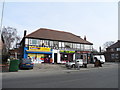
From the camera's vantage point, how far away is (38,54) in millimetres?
28125

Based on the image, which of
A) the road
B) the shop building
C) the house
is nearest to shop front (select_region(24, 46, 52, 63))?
the shop building

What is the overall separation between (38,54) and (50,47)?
11.9 feet

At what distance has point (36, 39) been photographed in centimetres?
2858

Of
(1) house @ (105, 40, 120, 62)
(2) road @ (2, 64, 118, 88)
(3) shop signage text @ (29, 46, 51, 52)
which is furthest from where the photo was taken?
(1) house @ (105, 40, 120, 62)

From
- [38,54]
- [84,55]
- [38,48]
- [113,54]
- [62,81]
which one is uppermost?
[38,48]

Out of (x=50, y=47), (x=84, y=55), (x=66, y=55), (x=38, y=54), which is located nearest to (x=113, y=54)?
(x=84, y=55)

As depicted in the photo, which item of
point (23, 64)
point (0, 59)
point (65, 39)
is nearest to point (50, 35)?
point (65, 39)

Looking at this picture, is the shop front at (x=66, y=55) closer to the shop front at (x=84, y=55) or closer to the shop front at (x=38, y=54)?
the shop front at (x=84, y=55)

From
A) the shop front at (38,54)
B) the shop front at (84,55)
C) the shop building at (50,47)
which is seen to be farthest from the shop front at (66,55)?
the shop front at (38,54)

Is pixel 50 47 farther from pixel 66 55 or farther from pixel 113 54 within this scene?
pixel 113 54

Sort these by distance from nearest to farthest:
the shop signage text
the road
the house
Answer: the road, the shop signage text, the house

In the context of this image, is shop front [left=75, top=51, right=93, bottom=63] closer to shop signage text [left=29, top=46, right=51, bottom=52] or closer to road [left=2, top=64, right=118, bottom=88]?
shop signage text [left=29, top=46, right=51, bottom=52]

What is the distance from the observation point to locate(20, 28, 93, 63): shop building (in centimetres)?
2752

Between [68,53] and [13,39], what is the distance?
19884 mm
